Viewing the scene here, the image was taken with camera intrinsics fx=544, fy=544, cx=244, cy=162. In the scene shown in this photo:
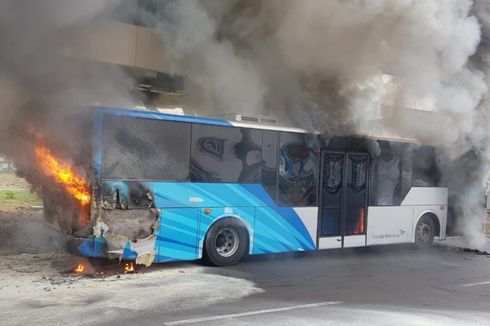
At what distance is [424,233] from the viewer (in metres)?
11.8

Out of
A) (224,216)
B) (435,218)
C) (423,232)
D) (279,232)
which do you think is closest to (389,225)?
(423,232)

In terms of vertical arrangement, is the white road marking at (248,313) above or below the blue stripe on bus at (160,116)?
below

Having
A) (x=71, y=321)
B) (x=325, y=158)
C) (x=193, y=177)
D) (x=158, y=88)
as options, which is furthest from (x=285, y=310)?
(x=158, y=88)

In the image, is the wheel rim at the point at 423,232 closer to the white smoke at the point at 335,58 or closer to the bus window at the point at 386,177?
the bus window at the point at 386,177

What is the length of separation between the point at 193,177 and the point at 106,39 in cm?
276

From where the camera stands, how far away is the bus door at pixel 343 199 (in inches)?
392

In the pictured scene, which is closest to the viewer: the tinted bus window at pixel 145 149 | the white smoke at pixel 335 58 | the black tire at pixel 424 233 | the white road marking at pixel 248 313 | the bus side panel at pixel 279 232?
the white road marking at pixel 248 313

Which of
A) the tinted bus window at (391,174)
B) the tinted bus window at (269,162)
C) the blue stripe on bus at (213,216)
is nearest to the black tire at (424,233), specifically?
the tinted bus window at (391,174)

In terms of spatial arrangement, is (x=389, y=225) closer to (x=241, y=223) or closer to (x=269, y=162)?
(x=269, y=162)

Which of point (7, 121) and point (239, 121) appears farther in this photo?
point (239, 121)

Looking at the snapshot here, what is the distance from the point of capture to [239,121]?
8977mm

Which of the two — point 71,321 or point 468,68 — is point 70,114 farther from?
point 468,68

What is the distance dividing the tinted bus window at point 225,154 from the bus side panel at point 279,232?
651 millimetres

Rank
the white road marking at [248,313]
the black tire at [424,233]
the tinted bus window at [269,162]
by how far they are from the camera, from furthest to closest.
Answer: the black tire at [424,233] < the tinted bus window at [269,162] < the white road marking at [248,313]
